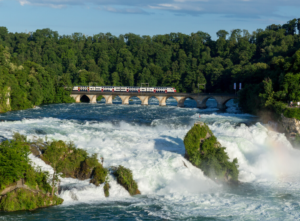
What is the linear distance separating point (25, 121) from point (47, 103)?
1872 inches

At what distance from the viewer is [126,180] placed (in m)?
34.8

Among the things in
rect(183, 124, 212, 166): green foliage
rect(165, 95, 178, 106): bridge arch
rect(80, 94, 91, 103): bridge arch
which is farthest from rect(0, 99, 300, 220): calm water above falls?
rect(80, 94, 91, 103): bridge arch

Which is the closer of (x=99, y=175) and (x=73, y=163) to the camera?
(x=99, y=175)

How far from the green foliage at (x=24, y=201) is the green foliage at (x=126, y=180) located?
5.79m

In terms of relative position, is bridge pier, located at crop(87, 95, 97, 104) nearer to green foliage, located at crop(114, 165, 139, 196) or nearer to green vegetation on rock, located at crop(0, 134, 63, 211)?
green foliage, located at crop(114, 165, 139, 196)

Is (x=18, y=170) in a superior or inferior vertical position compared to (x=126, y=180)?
superior

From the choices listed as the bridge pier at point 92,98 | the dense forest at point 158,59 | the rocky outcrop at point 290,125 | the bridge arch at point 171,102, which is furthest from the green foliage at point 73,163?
the bridge pier at point 92,98

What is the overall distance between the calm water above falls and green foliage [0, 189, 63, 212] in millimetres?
754

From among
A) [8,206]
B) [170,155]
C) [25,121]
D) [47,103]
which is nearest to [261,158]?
[170,155]

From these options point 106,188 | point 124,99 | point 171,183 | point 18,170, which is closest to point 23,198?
point 18,170

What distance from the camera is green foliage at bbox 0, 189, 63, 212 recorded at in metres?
30.2

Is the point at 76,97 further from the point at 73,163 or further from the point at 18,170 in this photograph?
the point at 18,170

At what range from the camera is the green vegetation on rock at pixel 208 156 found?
3831cm

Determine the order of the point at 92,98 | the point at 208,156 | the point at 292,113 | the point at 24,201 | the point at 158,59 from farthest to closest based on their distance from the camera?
the point at 158,59
the point at 92,98
the point at 292,113
the point at 208,156
the point at 24,201
